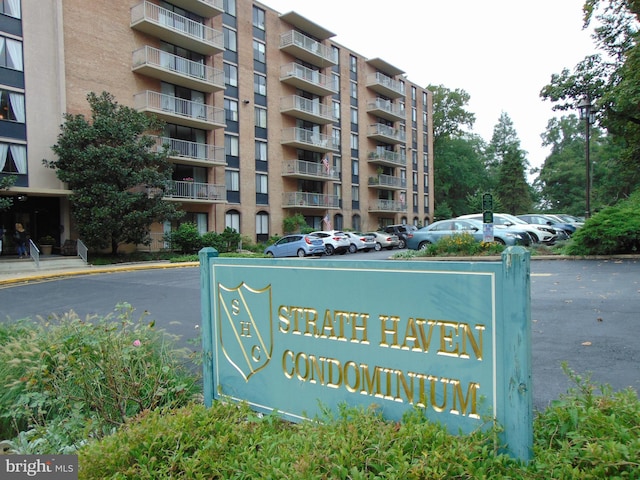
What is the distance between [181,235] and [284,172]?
41.5 feet

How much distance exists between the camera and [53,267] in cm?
2077

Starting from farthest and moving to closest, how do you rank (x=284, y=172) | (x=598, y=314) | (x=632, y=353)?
(x=284, y=172), (x=598, y=314), (x=632, y=353)

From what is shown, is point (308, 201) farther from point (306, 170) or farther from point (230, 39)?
point (230, 39)

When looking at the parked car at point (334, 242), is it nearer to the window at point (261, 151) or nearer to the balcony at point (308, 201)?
the balcony at point (308, 201)

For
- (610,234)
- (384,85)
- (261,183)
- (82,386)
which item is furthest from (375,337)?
(384,85)

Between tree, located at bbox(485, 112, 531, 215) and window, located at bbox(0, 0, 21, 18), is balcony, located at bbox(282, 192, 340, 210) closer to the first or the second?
window, located at bbox(0, 0, 21, 18)

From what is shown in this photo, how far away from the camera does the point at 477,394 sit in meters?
2.21

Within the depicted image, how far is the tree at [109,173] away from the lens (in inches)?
872

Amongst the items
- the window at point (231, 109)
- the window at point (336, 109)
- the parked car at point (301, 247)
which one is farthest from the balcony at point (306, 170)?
the parked car at point (301, 247)

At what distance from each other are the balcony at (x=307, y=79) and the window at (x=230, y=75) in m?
4.75

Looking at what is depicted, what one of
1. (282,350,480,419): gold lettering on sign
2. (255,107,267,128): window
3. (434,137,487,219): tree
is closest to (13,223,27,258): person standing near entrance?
(255,107,267,128): window

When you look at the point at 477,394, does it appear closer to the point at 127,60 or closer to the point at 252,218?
the point at 127,60

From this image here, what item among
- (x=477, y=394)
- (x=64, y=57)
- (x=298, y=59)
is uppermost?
(x=298, y=59)

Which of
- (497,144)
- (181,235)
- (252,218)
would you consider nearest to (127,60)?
(181,235)
